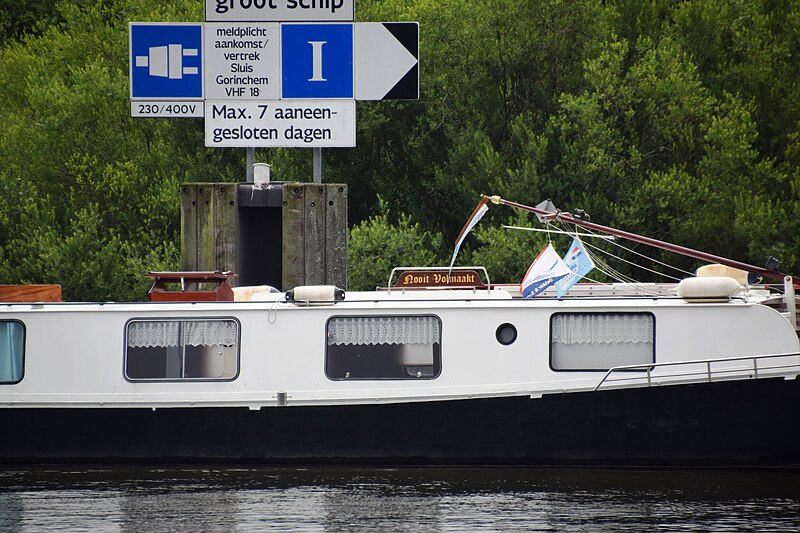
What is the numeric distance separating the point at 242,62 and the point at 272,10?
2.54 ft

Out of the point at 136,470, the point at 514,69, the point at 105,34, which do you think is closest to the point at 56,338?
the point at 136,470

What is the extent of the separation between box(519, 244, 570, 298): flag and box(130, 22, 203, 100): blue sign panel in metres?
5.47

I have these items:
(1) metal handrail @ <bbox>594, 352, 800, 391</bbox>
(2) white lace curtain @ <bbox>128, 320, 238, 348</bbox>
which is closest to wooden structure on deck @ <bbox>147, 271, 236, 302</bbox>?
(2) white lace curtain @ <bbox>128, 320, 238, 348</bbox>

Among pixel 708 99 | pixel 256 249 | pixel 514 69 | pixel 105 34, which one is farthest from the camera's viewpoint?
pixel 105 34

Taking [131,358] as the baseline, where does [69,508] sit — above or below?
below

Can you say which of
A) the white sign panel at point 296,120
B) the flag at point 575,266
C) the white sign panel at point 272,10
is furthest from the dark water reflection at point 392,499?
the white sign panel at point 272,10

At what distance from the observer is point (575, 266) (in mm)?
13211

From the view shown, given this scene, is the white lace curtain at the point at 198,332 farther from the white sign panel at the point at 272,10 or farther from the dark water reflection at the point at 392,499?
the white sign panel at the point at 272,10

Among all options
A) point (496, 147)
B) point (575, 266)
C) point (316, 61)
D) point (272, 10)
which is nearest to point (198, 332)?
point (575, 266)

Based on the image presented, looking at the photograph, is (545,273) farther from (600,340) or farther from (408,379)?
(408,379)

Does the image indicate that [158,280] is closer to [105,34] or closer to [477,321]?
[477,321]

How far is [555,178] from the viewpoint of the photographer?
27.1 m

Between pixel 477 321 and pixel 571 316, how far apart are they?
0.97 metres

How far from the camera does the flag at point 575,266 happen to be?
1302 centimetres
